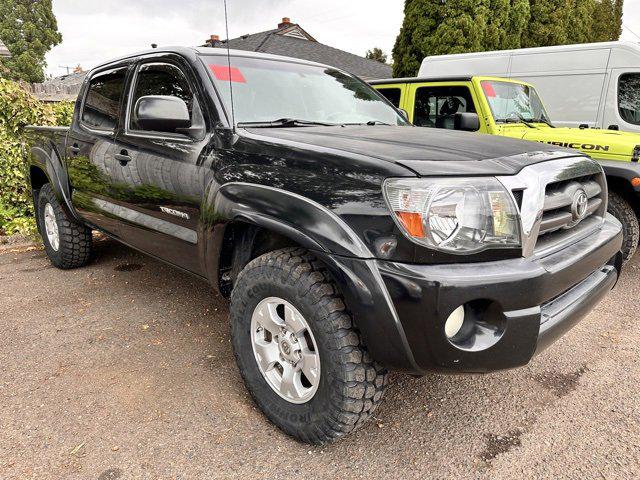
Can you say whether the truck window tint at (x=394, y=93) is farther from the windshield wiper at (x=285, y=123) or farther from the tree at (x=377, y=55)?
the tree at (x=377, y=55)

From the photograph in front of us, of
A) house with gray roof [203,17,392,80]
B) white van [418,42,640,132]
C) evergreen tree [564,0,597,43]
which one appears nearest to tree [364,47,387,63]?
house with gray roof [203,17,392,80]

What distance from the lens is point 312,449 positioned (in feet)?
6.55

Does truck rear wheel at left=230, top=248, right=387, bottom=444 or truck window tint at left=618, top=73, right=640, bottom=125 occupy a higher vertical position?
truck window tint at left=618, top=73, right=640, bottom=125

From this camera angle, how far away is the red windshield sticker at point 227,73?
2506mm

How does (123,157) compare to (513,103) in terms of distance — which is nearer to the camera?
(123,157)

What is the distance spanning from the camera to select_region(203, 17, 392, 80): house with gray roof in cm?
1744

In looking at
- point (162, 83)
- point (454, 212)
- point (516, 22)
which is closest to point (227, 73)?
point (162, 83)

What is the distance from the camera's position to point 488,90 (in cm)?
523

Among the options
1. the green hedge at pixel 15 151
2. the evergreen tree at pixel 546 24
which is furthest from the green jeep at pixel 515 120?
the evergreen tree at pixel 546 24

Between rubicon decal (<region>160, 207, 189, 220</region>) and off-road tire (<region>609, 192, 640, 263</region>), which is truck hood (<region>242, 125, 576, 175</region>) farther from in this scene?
off-road tire (<region>609, 192, 640, 263</region>)

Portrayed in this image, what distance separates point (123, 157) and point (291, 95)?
1167 millimetres

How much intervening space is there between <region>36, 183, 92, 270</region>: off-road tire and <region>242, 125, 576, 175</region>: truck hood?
253 cm

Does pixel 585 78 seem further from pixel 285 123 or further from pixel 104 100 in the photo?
pixel 104 100

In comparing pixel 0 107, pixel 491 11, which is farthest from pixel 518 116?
pixel 491 11
